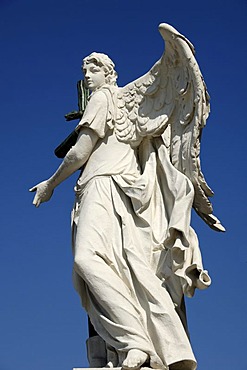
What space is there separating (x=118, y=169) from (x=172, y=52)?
1286 mm

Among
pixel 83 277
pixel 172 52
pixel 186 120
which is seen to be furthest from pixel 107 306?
pixel 172 52

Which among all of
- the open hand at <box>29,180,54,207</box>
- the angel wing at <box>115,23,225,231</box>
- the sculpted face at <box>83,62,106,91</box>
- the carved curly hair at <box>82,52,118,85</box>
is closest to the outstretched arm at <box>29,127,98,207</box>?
the open hand at <box>29,180,54,207</box>

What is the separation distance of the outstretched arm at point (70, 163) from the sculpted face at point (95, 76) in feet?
1.95

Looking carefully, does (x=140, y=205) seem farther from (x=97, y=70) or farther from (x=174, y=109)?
(x=97, y=70)

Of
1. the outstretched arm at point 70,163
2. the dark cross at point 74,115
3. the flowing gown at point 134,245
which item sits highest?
the dark cross at point 74,115

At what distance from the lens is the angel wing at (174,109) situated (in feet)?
25.3

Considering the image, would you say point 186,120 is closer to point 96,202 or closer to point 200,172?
point 200,172

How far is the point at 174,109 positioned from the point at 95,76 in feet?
3.35

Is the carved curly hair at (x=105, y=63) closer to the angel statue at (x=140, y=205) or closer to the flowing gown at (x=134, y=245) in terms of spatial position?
the angel statue at (x=140, y=205)

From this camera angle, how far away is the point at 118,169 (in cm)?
799

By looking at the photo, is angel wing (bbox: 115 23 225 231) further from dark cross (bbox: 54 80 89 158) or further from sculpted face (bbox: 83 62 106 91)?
dark cross (bbox: 54 80 89 158)

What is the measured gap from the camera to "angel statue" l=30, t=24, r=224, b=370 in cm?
719

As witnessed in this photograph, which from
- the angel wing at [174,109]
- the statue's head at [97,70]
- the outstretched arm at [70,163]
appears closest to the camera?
the angel wing at [174,109]

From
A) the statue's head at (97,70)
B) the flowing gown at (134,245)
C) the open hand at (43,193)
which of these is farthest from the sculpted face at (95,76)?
the open hand at (43,193)
